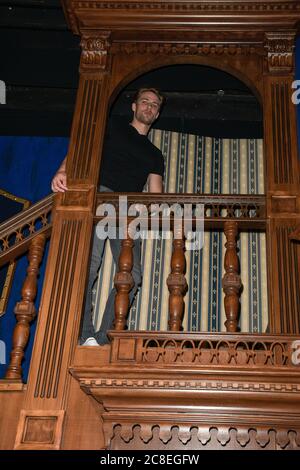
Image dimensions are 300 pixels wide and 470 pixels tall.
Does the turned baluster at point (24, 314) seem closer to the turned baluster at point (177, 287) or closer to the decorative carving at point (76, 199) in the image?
the decorative carving at point (76, 199)

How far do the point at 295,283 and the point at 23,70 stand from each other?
9.85 feet

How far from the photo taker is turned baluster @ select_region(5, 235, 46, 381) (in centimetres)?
299

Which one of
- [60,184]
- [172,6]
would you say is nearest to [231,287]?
[60,184]

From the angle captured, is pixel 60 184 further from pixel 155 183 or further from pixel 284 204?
pixel 284 204

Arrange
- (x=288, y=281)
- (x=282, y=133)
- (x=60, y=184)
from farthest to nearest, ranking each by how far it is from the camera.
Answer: (x=282, y=133), (x=60, y=184), (x=288, y=281)

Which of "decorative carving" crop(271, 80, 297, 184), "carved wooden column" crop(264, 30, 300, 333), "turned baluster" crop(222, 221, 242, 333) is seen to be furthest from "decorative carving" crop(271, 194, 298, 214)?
"turned baluster" crop(222, 221, 242, 333)

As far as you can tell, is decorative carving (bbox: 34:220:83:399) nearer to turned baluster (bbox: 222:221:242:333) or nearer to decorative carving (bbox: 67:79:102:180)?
decorative carving (bbox: 67:79:102:180)

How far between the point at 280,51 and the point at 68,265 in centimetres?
198

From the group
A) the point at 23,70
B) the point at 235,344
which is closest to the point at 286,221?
the point at 235,344

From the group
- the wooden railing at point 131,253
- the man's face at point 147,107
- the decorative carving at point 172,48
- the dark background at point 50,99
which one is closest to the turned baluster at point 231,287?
the wooden railing at point 131,253

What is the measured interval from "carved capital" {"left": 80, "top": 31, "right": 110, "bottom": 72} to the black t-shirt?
15.9 inches

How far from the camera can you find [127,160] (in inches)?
159

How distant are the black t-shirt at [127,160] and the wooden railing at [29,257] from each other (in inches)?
20.5

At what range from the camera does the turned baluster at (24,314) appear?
2994 millimetres
